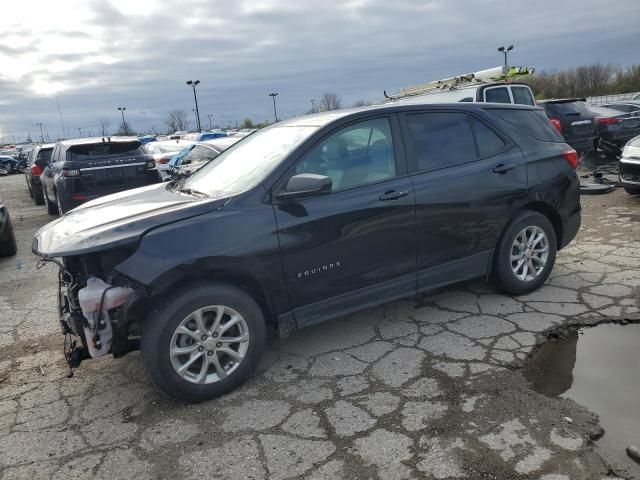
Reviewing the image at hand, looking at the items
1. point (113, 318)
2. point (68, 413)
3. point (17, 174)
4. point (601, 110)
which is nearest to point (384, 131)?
point (113, 318)

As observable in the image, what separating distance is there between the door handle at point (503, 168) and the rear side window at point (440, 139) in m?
0.22

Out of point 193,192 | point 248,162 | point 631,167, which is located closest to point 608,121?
point 631,167

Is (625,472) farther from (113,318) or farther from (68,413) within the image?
(68,413)

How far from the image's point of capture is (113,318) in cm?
315

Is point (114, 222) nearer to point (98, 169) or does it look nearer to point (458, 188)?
point (458, 188)

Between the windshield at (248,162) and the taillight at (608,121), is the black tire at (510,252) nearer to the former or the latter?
the windshield at (248,162)

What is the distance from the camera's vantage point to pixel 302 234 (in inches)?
137

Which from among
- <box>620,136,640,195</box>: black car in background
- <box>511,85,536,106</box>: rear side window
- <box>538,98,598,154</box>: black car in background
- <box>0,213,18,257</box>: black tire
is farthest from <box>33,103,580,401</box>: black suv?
<box>538,98,598,154</box>: black car in background

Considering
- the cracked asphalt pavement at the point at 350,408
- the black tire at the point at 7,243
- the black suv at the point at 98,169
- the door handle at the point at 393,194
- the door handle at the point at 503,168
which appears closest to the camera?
the cracked asphalt pavement at the point at 350,408

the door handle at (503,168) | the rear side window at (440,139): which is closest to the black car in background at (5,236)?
the rear side window at (440,139)

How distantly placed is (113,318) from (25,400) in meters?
1.05

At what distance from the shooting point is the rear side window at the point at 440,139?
409 cm

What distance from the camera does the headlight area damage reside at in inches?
122

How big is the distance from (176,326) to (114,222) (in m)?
0.81
